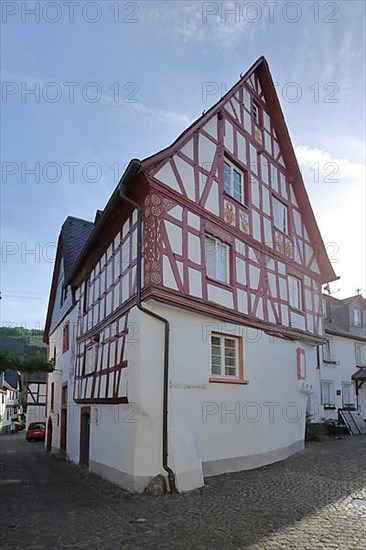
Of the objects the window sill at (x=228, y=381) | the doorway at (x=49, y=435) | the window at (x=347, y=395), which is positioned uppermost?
the window sill at (x=228, y=381)

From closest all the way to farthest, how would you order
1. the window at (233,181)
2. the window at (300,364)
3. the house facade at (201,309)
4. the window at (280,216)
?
the house facade at (201,309), the window at (233,181), the window at (300,364), the window at (280,216)

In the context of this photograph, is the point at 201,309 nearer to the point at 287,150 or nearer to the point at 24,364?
the point at 287,150

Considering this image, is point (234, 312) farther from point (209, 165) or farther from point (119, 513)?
point (119, 513)

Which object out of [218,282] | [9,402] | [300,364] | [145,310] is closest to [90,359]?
[218,282]

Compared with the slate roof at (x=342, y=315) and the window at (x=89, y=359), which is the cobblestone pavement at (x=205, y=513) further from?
the slate roof at (x=342, y=315)

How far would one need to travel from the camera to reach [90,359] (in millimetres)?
15016

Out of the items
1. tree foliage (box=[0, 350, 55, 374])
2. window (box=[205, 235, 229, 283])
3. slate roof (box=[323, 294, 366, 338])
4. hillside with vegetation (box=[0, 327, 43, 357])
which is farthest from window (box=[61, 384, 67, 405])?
slate roof (box=[323, 294, 366, 338])

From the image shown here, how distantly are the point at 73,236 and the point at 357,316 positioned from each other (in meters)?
17.6

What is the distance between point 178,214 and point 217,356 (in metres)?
3.53

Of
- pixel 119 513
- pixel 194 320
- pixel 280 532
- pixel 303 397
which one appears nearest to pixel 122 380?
pixel 194 320

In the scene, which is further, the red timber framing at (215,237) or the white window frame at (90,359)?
the white window frame at (90,359)

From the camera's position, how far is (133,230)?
11.4 meters

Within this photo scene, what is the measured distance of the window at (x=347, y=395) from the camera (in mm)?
25844

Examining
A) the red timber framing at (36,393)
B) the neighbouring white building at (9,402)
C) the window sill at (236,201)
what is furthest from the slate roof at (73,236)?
the red timber framing at (36,393)
